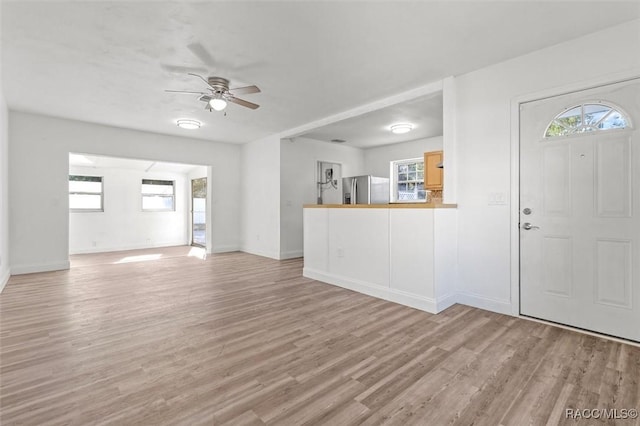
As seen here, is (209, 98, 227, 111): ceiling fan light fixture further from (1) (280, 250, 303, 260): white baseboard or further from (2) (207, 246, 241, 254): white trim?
(2) (207, 246, 241, 254): white trim

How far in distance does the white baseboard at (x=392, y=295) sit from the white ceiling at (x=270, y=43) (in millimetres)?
2579

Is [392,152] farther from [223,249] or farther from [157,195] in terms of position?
[157,195]

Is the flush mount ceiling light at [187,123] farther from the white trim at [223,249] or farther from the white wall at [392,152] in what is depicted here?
the white wall at [392,152]

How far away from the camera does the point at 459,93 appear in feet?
11.4

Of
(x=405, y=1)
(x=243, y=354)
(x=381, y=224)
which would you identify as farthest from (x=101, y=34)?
(x=381, y=224)

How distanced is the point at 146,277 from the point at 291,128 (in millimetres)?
3790

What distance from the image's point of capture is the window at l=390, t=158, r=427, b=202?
714 cm

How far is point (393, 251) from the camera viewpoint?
3.54 metres

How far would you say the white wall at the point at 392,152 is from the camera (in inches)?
268

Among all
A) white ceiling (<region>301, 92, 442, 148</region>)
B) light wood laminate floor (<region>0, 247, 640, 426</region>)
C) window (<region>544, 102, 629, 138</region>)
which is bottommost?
light wood laminate floor (<region>0, 247, 640, 426</region>)

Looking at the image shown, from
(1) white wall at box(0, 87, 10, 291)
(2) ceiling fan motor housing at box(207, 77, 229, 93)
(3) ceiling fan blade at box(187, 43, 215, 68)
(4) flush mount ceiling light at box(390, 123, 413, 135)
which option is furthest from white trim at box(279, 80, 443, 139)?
(1) white wall at box(0, 87, 10, 291)

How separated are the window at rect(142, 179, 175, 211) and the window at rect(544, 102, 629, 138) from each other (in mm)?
9144

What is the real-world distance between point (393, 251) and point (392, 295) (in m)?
0.52

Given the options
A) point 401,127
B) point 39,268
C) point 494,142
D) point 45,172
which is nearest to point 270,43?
point 494,142
